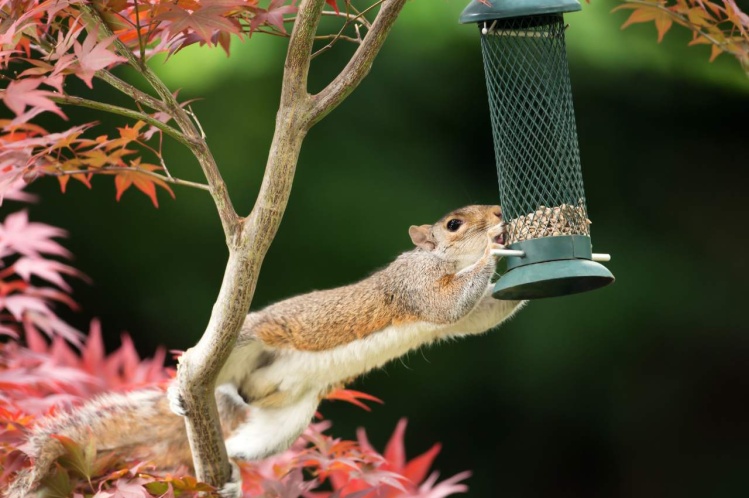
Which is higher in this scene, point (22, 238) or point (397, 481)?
point (22, 238)

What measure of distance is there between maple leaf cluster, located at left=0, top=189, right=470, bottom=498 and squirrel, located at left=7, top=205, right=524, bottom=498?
45mm

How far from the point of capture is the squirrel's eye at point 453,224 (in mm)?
2375

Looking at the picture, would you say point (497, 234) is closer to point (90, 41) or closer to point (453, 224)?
point (453, 224)

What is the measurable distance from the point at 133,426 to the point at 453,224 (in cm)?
84

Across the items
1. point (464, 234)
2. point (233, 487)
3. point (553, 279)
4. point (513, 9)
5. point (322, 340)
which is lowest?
point (233, 487)

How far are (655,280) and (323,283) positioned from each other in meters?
1.37

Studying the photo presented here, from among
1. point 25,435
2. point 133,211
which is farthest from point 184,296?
point 25,435

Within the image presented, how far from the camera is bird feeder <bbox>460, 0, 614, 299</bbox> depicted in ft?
6.13

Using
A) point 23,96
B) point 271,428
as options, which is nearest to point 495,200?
point 271,428

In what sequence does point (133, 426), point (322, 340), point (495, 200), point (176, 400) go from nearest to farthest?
point (176, 400) < point (133, 426) < point (322, 340) < point (495, 200)

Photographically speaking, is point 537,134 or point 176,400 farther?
point 537,134

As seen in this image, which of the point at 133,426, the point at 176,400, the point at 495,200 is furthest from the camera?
the point at 495,200

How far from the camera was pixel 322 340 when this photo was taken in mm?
2348

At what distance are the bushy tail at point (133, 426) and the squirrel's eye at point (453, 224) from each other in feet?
2.44
